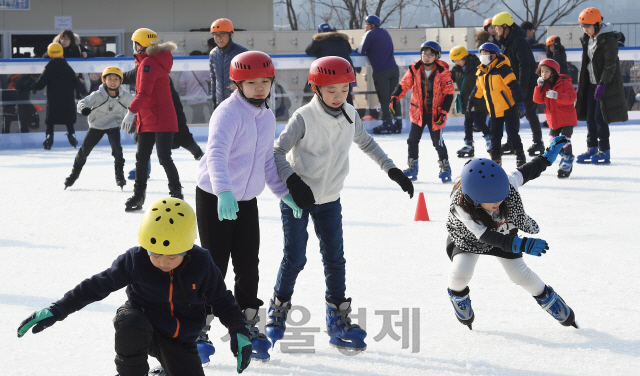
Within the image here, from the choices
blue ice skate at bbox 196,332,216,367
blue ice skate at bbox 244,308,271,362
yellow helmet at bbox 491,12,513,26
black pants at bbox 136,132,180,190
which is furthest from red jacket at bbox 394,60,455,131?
blue ice skate at bbox 196,332,216,367

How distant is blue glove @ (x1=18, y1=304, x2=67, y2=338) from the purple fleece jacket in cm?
85

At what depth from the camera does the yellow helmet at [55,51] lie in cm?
1219

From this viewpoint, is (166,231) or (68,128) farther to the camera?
(68,128)

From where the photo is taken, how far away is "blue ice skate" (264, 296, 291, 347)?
345cm

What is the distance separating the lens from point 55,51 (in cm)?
1225

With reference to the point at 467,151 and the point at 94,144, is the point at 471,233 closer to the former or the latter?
the point at 94,144

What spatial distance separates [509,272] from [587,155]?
6.26m

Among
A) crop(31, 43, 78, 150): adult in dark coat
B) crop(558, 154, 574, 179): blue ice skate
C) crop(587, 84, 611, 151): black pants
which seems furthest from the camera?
crop(31, 43, 78, 150): adult in dark coat

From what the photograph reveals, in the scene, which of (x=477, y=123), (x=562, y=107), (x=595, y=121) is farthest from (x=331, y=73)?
(x=477, y=123)

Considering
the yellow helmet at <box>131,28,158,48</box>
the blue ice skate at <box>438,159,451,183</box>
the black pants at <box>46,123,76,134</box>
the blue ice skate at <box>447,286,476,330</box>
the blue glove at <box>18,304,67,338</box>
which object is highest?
the yellow helmet at <box>131,28,158,48</box>

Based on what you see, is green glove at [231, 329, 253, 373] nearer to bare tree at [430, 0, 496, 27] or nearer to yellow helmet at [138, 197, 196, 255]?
yellow helmet at [138, 197, 196, 255]

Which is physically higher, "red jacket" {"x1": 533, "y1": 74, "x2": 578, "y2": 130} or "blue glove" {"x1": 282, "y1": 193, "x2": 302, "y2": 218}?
"red jacket" {"x1": 533, "y1": 74, "x2": 578, "y2": 130}

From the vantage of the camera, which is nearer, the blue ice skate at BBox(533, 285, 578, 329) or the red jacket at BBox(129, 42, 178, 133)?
the blue ice skate at BBox(533, 285, 578, 329)

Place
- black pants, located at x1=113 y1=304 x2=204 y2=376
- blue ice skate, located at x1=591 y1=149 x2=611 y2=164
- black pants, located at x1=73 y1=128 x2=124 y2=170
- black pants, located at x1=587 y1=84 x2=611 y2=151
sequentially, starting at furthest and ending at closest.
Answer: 1. blue ice skate, located at x1=591 y1=149 x2=611 y2=164
2. black pants, located at x1=587 y1=84 x2=611 y2=151
3. black pants, located at x1=73 y1=128 x2=124 y2=170
4. black pants, located at x1=113 y1=304 x2=204 y2=376
